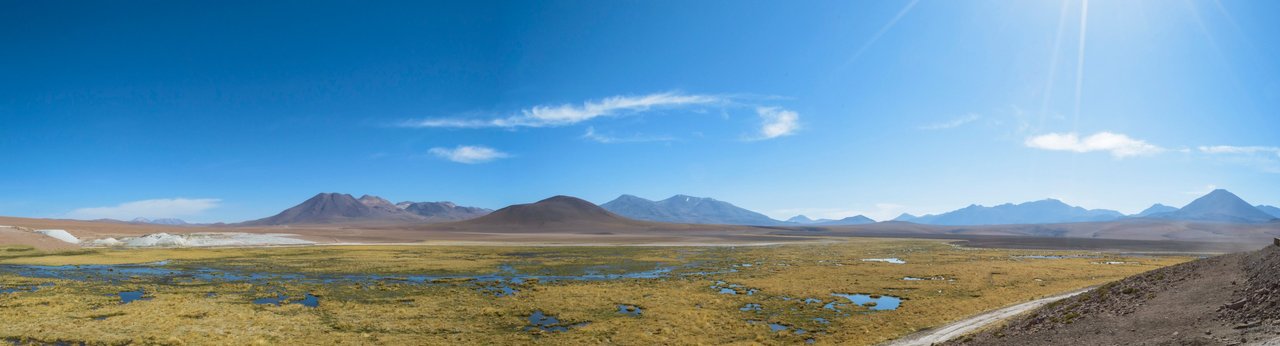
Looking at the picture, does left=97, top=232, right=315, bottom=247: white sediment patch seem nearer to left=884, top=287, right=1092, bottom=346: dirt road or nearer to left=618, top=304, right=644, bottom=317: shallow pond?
left=618, top=304, right=644, bottom=317: shallow pond

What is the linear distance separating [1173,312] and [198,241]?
12786 centimetres

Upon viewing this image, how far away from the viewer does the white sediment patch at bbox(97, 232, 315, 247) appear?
9144 centimetres

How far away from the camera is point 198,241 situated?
102m

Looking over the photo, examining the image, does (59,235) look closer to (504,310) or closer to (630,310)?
(504,310)

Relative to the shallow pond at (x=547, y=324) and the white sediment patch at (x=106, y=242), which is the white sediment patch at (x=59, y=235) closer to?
the white sediment patch at (x=106, y=242)

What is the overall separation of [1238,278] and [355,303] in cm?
3945

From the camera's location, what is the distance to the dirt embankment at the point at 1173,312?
14.7 m

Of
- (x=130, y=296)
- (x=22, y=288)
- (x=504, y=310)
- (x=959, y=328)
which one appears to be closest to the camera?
(x=959, y=328)

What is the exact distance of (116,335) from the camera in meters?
22.9

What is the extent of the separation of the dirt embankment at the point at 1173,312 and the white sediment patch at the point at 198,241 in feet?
378

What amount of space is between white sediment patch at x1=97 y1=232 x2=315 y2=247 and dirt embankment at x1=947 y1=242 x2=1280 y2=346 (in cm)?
11525

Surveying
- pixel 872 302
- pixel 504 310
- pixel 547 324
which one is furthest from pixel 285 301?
pixel 872 302

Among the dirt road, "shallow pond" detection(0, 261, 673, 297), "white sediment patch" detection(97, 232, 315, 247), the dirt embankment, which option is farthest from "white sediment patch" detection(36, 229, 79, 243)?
the dirt embankment

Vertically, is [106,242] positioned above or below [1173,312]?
above
